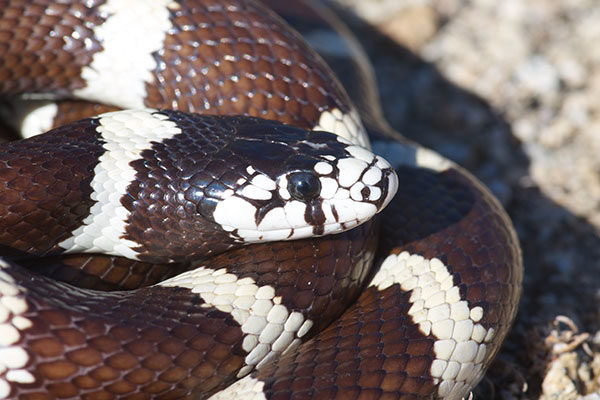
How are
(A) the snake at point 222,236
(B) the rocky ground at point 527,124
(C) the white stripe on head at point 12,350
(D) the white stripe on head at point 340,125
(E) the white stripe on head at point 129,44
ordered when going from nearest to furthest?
(C) the white stripe on head at point 12,350 → (A) the snake at point 222,236 → (D) the white stripe on head at point 340,125 → (B) the rocky ground at point 527,124 → (E) the white stripe on head at point 129,44

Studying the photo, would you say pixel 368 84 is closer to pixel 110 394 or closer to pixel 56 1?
pixel 56 1

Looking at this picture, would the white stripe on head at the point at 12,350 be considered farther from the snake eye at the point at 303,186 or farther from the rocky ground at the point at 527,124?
the rocky ground at the point at 527,124

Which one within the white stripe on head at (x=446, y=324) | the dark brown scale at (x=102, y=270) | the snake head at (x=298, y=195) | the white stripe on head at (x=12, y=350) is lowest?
the dark brown scale at (x=102, y=270)

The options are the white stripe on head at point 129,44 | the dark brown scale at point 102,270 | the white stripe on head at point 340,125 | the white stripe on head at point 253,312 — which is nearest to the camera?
the white stripe on head at point 253,312

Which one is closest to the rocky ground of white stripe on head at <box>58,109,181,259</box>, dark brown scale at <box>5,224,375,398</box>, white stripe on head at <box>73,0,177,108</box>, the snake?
the snake

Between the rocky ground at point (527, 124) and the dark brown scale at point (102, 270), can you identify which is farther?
the rocky ground at point (527, 124)

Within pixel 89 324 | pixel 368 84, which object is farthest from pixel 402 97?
pixel 89 324

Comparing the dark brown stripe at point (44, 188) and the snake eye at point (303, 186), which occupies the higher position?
the snake eye at point (303, 186)

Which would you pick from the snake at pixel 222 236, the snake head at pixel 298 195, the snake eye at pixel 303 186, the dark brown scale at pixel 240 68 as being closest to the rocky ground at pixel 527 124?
the snake at pixel 222 236
